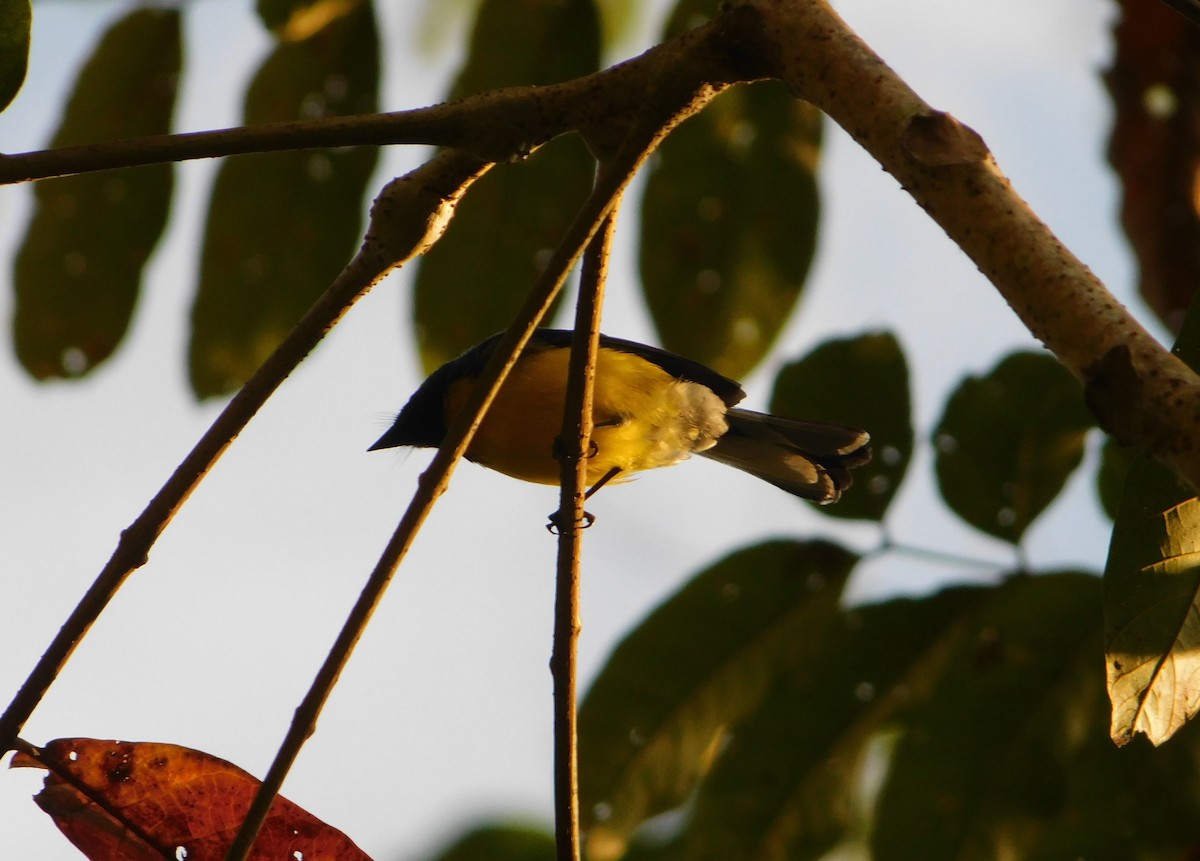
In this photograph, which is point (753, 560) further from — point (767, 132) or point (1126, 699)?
point (1126, 699)

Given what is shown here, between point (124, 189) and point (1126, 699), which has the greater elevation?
point (124, 189)

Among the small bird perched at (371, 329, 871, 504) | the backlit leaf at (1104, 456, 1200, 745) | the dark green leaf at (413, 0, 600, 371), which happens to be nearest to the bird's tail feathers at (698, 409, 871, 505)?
the small bird perched at (371, 329, 871, 504)

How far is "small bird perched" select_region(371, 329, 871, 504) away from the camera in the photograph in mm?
3693

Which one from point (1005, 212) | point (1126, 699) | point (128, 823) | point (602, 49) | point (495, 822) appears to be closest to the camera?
point (1005, 212)

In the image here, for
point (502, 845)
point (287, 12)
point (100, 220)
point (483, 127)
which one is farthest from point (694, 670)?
point (502, 845)

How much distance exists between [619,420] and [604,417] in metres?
0.04

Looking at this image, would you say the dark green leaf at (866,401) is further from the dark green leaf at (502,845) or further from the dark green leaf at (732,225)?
the dark green leaf at (502,845)

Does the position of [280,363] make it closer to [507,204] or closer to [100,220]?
[507,204]

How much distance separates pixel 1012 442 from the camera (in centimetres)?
267

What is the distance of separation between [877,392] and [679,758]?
0.85m

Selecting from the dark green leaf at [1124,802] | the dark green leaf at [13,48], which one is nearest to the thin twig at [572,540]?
the dark green leaf at [13,48]

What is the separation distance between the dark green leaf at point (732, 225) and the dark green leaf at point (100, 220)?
119cm

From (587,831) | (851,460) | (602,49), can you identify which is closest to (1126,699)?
(587,831)

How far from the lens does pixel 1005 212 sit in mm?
1053
